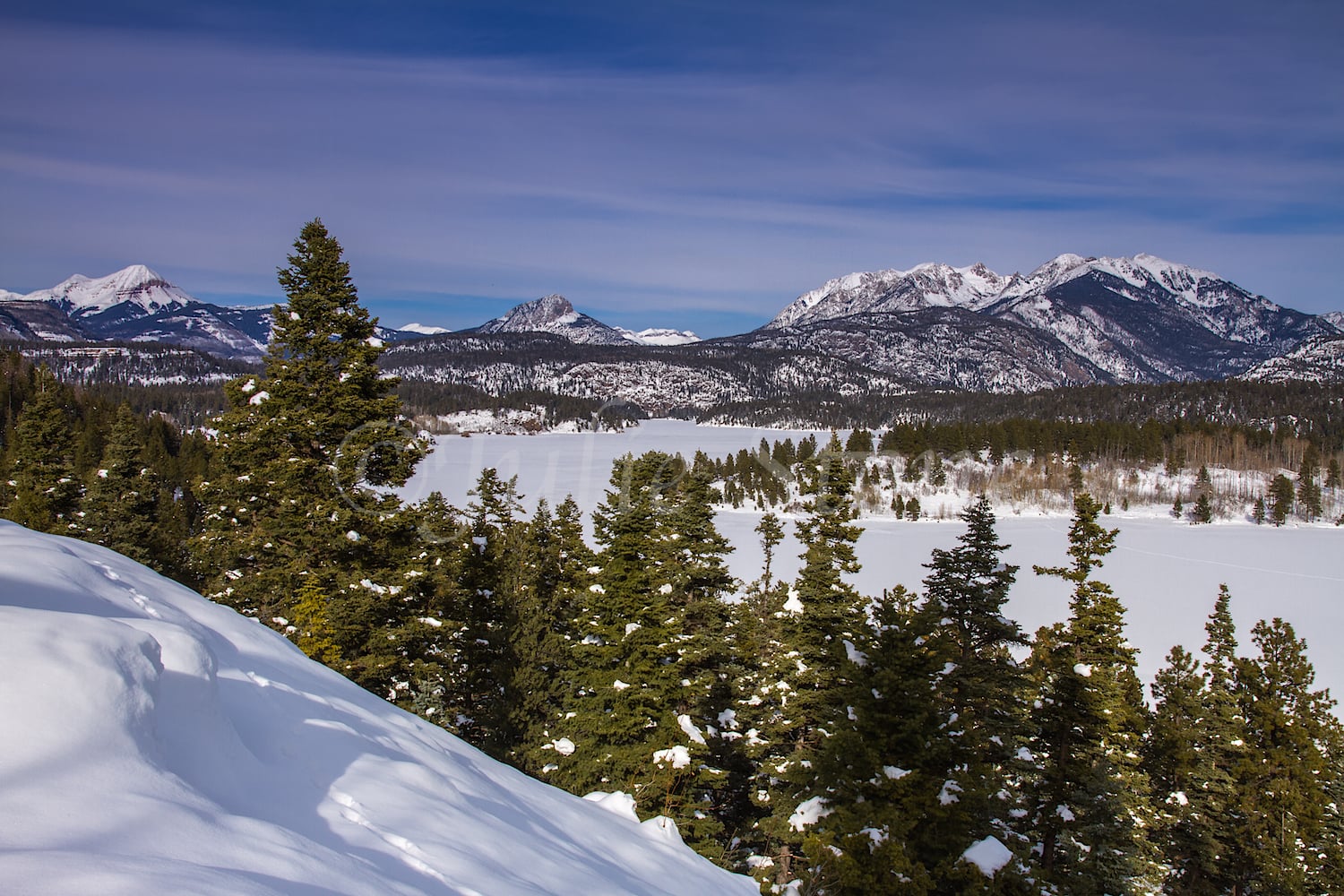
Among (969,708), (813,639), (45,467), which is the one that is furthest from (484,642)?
(45,467)

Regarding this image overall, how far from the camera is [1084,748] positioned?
17000mm

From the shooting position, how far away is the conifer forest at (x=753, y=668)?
37.7 feet

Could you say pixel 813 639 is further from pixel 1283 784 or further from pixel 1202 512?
pixel 1202 512

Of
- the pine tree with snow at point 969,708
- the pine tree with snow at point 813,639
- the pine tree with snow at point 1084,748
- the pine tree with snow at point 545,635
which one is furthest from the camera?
the pine tree with snow at point 545,635

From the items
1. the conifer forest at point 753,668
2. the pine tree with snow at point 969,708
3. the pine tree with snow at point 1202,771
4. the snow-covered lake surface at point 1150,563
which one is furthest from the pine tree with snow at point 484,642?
the snow-covered lake surface at point 1150,563

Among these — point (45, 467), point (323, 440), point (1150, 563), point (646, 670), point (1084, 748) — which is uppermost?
point (323, 440)

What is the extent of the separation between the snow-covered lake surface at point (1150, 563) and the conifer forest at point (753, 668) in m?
42.5

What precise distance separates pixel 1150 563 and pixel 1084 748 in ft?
334

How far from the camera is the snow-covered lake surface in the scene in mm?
73750

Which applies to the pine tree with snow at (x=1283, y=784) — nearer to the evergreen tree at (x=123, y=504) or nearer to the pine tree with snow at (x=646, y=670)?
the pine tree with snow at (x=646, y=670)

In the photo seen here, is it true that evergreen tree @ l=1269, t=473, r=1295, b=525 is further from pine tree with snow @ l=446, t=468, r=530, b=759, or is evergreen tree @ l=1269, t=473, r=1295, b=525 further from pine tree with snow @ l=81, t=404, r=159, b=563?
pine tree with snow @ l=81, t=404, r=159, b=563

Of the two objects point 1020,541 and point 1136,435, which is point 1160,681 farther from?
point 1136,435

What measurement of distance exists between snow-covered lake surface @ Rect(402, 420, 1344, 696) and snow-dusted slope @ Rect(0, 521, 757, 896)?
64.5 metres

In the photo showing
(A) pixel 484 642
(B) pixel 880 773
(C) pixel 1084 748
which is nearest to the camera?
(B) pixel 880 773
